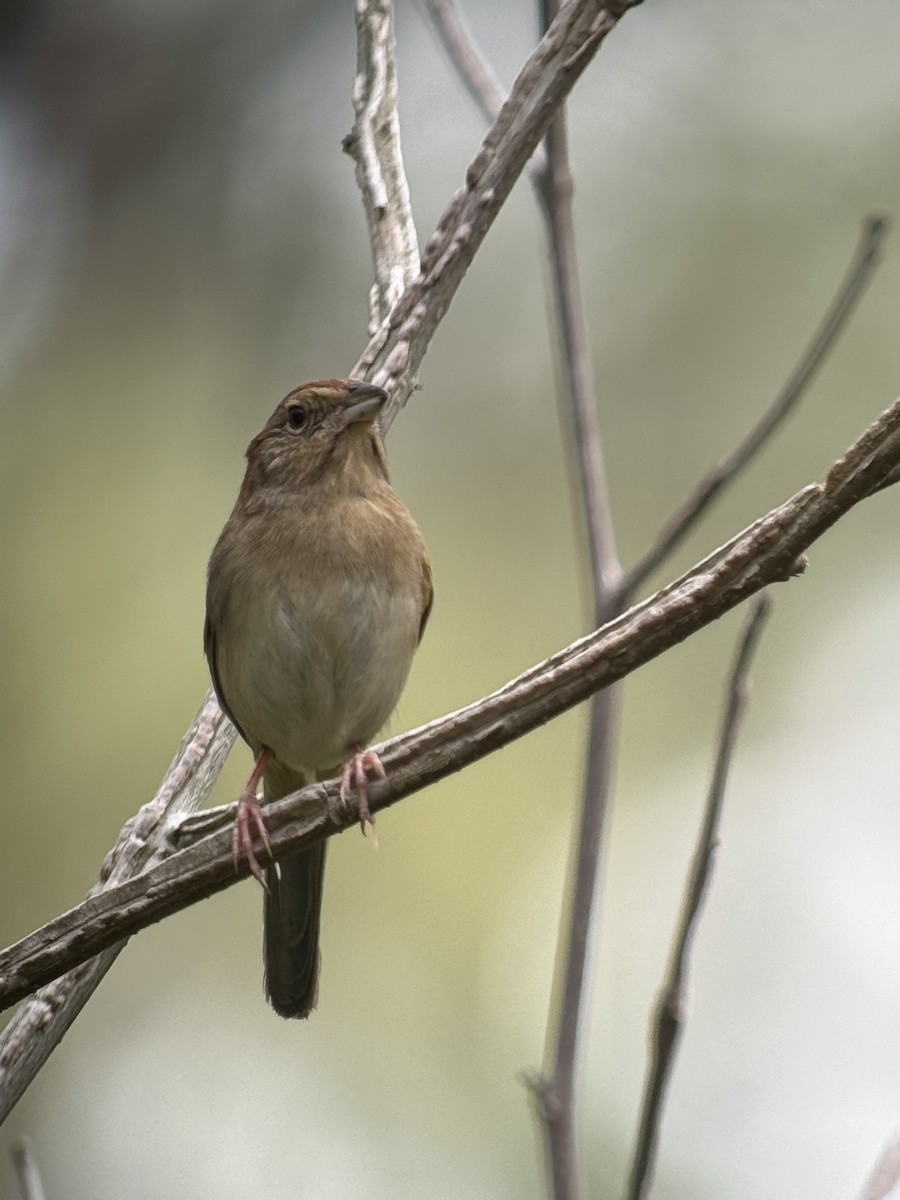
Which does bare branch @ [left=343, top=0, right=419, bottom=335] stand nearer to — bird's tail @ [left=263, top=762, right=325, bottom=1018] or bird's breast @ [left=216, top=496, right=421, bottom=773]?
bird's breast @ [left=216, top=496, right=421, bottom=773]

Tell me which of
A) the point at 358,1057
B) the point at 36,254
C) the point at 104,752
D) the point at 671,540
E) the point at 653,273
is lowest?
the point at 671,540

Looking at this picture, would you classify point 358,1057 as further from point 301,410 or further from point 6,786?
point 301,410

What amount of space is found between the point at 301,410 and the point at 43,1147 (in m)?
4.49

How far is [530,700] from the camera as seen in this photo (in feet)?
7.52

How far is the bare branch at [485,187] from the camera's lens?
3.18 m

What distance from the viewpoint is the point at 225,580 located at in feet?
13.4

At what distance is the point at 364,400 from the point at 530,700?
1.57m

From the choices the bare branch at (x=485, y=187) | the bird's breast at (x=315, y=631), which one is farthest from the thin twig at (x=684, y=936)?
the bird's breast at (x=315, y=631)

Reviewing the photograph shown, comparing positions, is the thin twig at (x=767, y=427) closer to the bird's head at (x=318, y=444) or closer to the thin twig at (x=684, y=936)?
the thin twig at (x=684, y=936)

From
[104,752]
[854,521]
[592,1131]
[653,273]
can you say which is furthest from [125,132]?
[592,1131]

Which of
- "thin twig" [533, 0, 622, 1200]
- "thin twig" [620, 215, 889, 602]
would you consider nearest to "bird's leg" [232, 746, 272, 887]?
"thin twig" [533, 0, 622, 1200]

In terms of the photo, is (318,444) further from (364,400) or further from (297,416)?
(364,400)

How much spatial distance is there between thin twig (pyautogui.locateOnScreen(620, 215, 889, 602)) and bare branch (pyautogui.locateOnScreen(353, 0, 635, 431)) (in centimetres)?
69

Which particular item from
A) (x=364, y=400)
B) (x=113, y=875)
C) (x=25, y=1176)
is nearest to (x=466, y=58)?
(x=364, y=400)
